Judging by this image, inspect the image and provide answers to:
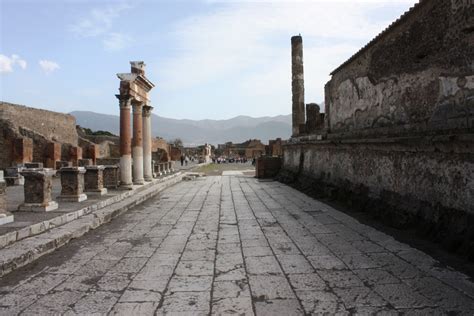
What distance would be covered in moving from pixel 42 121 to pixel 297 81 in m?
18.4

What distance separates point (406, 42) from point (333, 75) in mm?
4850

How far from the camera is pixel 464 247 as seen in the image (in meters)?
4.50

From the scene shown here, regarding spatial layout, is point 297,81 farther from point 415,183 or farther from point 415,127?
point 415,183

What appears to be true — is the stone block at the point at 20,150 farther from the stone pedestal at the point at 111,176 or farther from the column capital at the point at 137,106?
the stone pedestal at the point at 111,176

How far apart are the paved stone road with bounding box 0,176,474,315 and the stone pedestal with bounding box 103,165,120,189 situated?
4725 millimetres

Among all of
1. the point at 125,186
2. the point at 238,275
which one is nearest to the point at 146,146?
the point at 125,186

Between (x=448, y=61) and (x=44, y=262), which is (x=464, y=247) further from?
(x=44, y=262)

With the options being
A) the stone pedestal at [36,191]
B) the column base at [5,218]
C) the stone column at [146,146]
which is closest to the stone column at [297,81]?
the stone column at [146,146]

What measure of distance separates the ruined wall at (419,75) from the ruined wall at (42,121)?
19.9 metres

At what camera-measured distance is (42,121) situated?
92.8 ft

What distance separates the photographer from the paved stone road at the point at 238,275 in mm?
3291

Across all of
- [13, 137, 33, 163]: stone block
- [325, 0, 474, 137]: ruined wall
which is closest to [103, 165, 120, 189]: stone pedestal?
[325, 0, 474, 137]: ruined wall

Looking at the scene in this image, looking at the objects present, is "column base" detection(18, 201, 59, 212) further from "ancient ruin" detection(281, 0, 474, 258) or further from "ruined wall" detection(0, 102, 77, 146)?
"ruined wall" detection(0, 102, 77, 146)

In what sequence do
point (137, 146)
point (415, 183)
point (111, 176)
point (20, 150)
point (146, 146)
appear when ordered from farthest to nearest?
point (20, 150), point (146, 146), point (137, 146), point (111, 176), point (415, 183)
